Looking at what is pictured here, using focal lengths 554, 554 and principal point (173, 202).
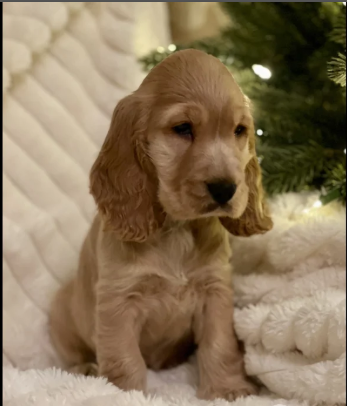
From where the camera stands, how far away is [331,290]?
51.0 inches

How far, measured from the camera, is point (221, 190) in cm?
102

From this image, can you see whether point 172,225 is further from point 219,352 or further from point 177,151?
point 219,352

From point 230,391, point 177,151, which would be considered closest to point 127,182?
point 177,151

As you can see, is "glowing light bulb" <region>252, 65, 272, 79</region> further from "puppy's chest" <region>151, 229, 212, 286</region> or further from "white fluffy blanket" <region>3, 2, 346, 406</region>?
"puppy's chest" <region>151, 229, 212, 286</region>

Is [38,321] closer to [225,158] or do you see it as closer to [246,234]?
[246,234]

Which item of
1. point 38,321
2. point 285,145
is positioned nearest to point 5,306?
point 38,321

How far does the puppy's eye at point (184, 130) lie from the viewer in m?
1.08

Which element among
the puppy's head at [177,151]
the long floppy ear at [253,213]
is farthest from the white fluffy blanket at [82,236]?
the puppy's head at [177,151]

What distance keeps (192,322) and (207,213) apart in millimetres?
423

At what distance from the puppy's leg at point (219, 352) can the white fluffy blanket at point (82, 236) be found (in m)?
0.03

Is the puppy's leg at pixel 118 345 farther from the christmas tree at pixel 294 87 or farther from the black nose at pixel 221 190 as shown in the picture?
the christmas tree at pixel 294 87

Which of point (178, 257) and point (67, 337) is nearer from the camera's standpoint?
point (178, 257)

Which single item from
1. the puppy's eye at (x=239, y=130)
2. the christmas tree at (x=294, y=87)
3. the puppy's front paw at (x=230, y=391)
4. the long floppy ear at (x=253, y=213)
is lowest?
the puppy's front paw at (x=230, y=391)

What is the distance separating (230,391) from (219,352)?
9 centimetres
